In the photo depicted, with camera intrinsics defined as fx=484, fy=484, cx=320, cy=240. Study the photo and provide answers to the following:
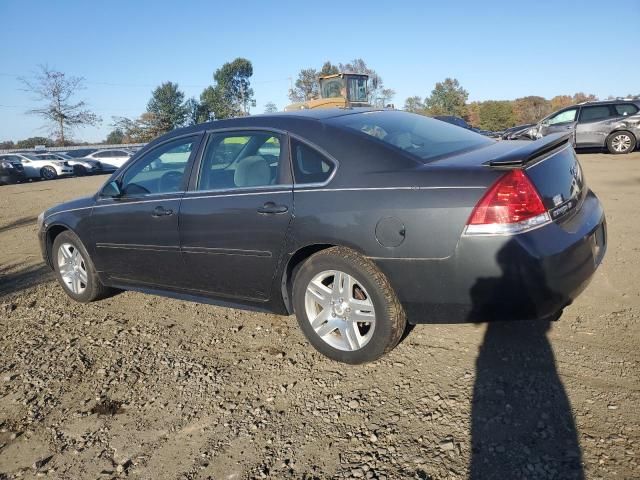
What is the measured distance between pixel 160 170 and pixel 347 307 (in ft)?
6.80

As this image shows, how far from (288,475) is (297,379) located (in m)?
0.82

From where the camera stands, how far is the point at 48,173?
2603cm

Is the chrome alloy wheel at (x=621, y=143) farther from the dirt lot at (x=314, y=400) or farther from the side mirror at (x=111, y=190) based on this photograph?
the side mirror at (x=111, y=190)

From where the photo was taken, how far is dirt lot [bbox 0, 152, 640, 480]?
83.4 inches

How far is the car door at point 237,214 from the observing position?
309cm

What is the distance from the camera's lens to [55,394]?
2.96 metres

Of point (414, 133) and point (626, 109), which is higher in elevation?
point (626, 109)

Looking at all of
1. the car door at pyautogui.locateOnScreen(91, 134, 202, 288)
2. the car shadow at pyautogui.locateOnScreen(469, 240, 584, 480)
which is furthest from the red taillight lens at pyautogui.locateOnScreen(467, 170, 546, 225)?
the car door at pyautogui.locateOnScreen(91, 134, 202, 288)

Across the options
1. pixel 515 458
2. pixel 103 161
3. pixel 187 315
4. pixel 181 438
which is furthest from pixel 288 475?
pixel 103 161

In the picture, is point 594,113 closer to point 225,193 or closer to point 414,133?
point 414,133

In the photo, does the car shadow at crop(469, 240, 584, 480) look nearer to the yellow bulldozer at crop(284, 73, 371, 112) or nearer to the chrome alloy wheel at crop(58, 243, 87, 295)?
the chrome alloy wheel at crop(58, 243, 87, 295)

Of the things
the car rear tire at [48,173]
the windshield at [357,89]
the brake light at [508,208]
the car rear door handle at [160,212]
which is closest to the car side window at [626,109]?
the windshield at [357,89]

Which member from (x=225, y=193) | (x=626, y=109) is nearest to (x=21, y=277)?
(x=225, y=193)

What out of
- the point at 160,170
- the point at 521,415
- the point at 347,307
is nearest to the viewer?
the point at 521,415
